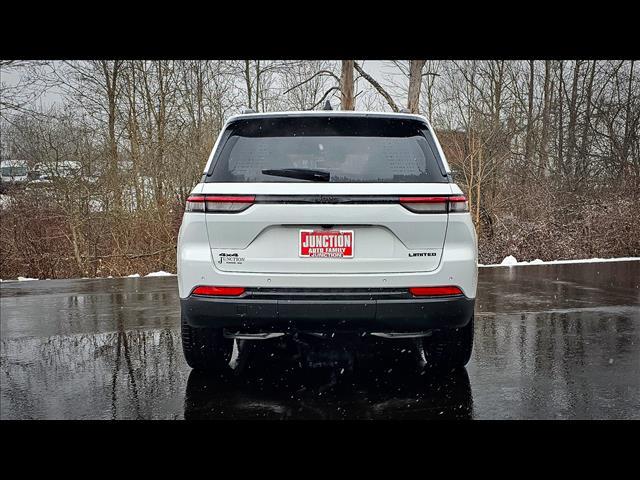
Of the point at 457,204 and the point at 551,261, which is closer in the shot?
the point at 457,204

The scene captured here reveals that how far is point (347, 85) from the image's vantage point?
1564 centimetres

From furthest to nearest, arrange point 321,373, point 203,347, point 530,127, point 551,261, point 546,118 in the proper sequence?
point 546,118 < point 530,127 < point 551,261 < point 321,373 < point 203,347

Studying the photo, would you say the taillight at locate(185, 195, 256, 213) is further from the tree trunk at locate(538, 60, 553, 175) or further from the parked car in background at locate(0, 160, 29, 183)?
the tree trunk at locate(538, 60, 553, 175)

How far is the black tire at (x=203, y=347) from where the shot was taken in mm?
4238

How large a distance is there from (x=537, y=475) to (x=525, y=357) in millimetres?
2288

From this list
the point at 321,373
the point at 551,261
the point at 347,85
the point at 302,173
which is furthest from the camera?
the point at 347,85

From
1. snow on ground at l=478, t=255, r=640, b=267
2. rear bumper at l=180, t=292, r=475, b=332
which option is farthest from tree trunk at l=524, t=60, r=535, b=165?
rear bumper at l=180, t=292, r=475, b=332

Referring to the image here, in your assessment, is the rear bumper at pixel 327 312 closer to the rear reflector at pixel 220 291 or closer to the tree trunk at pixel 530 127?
the rear reflector at pixel 220 291

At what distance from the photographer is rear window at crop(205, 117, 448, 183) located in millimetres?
3633

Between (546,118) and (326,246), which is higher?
(546,118)

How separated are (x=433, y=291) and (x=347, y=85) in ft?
42.4

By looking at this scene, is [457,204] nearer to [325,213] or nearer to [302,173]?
[325,213]

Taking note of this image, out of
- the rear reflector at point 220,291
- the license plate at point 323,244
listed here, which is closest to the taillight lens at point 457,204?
the license plate at point 323,244

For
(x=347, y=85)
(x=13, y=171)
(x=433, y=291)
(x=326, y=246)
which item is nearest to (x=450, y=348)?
(x=433, y=291)
